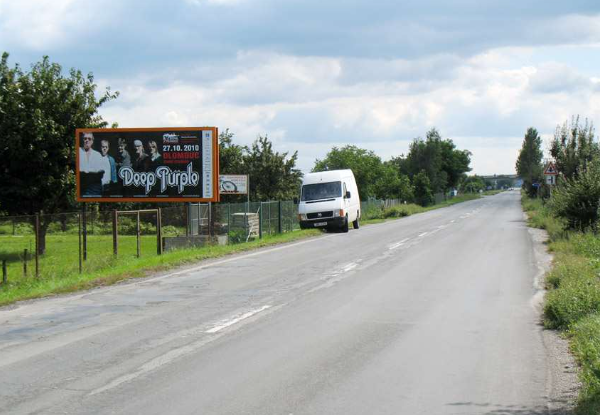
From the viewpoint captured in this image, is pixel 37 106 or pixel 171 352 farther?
pixel 37 106

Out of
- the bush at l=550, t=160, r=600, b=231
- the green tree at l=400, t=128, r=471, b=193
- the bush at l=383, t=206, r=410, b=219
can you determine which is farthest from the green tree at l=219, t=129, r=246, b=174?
the green tree at l=400, t=128, r=471, b=193

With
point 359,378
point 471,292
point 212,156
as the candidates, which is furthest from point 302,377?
point 212,156

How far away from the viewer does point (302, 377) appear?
7.09 m

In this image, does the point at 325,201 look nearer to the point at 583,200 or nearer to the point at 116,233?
the point at 583,200

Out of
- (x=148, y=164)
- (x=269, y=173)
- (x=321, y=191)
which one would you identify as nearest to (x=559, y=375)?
(x=148, y=164)

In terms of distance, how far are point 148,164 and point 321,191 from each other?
10510mm

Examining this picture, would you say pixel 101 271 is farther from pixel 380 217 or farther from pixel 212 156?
pixel 380 217

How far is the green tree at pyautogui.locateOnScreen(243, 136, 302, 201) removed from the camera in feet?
158

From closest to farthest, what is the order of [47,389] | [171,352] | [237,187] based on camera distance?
[47,389], [171,352], [237,187]

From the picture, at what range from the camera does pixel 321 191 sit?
111ft

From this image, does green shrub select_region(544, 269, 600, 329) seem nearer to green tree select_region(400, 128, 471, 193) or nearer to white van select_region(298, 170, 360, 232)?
white van select_region(298, 170, 360, 232)

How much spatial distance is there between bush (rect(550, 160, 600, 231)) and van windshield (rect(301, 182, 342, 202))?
1090 centimetres

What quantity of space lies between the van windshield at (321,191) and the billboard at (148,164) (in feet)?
30.5

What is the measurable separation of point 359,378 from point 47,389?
3.00 meters
